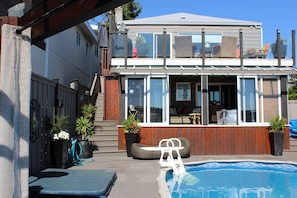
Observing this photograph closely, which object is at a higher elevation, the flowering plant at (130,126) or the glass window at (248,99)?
the glass window at (248,99)

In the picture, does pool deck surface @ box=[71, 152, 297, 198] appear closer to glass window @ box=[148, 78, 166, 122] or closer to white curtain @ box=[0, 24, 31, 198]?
glass window @ box=[148, 78, 166, 122]

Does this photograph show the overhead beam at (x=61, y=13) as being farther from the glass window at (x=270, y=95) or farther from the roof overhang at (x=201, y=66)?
the glass window at (x=270, y=95)

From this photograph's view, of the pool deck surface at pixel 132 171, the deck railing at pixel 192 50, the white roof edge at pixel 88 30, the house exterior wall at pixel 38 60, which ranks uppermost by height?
the white roof edge at pixel 88 30

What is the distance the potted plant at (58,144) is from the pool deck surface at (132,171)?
542 mm

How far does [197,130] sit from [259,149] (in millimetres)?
2408

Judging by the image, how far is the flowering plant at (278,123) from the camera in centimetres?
1085

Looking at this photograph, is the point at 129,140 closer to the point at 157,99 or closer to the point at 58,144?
the point at 157,99

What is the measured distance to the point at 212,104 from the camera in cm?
1491

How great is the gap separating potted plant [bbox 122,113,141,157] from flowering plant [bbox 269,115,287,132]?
15.8ft

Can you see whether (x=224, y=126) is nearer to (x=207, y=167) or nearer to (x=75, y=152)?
(x=207, y=167)

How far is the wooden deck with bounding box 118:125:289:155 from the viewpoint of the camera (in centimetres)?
1123

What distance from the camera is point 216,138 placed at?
1128 centimetres

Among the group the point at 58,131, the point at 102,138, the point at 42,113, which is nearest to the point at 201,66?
the point at 102,138

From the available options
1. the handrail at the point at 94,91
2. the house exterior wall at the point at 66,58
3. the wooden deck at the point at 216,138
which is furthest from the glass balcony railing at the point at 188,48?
the handrail at the point at 94,91
